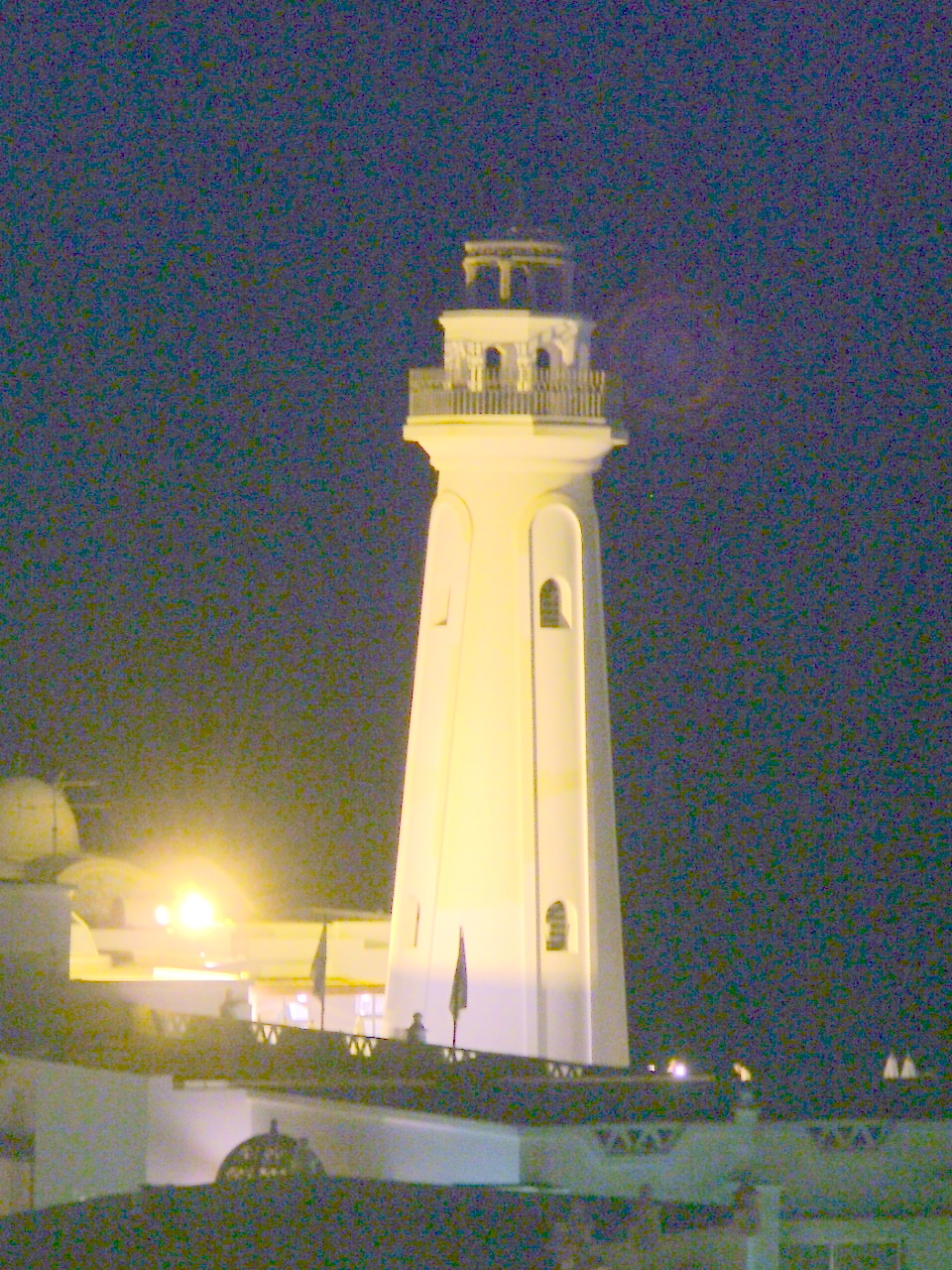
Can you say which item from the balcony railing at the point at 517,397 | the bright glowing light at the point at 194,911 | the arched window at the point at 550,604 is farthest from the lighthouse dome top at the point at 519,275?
the bright glowing light at the point at 194,911

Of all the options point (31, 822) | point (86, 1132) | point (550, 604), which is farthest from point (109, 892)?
point (86, 1132)

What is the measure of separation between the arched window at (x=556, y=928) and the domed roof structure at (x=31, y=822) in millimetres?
12847

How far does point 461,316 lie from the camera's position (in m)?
34.0

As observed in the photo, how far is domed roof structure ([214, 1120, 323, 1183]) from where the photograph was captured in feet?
80.3

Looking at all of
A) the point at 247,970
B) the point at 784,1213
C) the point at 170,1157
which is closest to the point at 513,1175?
the point at 784,1213

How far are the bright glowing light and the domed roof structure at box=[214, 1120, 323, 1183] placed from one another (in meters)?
19.3

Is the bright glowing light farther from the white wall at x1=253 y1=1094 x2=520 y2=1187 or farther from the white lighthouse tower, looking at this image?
the white wall at x1=253 y1=1094 x2=520 y2=1187

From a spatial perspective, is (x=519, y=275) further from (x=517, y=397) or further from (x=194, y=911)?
(x=194, y=911)

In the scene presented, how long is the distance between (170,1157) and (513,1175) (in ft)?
12.5

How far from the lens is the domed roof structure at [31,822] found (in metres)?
45.0

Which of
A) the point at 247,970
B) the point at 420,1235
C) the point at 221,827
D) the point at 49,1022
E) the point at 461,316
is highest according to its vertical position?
the point at 221,827

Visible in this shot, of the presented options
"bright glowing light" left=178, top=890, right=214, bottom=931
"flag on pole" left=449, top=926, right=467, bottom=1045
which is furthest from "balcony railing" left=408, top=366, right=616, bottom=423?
"bright glowing light" left=178, top=890, right=214, bottom=931

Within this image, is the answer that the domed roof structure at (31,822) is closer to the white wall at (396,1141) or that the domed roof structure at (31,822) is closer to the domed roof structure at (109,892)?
the domed roof structure at (109,892)

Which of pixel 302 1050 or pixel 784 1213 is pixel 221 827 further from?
pixel 784 1213
